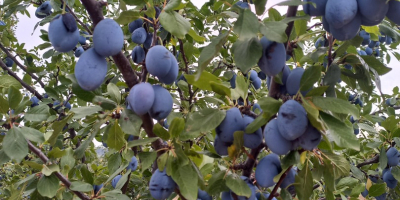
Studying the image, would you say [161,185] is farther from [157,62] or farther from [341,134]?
[341,134]

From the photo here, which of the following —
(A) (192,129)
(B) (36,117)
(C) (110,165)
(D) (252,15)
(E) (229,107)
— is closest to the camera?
(D) (252,15)

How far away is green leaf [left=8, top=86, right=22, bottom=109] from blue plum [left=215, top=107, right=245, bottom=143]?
67cm

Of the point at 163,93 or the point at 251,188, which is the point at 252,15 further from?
the point at 251,188

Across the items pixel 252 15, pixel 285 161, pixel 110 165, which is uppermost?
pixel 252 15

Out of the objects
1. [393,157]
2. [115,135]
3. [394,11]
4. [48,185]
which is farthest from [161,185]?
[393,157]

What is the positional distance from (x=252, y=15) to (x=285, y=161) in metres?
0.40

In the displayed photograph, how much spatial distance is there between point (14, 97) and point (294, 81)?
88 cm

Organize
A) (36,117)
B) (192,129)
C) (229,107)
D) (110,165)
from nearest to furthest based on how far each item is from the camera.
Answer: (192,129), (229,107), (36,117), (110,165)

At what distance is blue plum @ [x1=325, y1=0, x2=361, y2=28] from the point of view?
2.37 ft

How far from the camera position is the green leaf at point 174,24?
3.06 feet

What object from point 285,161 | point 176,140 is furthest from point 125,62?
point 285,161

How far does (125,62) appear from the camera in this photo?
1.03m

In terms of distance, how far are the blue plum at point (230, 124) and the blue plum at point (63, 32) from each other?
530 millimetres

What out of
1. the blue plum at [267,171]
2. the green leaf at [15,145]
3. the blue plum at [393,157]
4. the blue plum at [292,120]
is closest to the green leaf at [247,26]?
the blue plum at [292,120]
